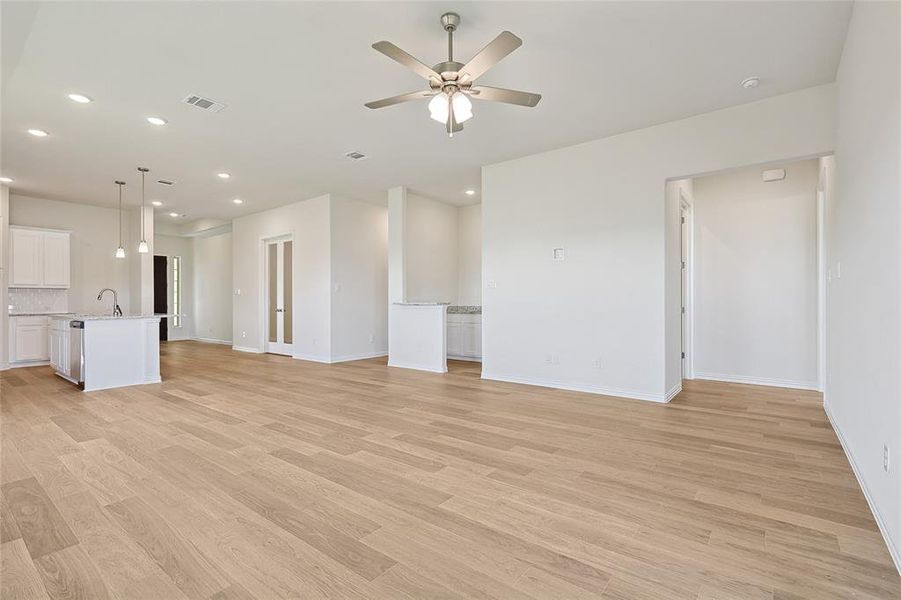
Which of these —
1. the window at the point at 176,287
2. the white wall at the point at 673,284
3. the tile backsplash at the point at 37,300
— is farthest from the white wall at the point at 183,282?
the white wall at the point at 673,284

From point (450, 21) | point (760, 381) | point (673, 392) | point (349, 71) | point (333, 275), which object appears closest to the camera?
point (450, 21)

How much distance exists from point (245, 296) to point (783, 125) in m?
9.08

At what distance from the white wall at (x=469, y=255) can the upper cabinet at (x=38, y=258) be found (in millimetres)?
6980

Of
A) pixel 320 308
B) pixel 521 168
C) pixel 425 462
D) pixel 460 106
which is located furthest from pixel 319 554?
pixel 320 308

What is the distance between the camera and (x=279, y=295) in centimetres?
838

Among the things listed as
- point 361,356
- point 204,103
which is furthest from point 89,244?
point 204,103

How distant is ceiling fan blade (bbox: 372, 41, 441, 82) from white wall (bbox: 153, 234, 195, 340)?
10.8 m

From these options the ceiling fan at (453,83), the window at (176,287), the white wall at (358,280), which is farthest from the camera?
the window at (176,287)

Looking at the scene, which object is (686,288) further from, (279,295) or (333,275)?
(279,295)

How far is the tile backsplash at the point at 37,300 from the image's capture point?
22.9ft

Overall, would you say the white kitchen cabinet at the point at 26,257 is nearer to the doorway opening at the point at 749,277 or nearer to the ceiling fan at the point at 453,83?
the ceiling fan at the point at 453,83

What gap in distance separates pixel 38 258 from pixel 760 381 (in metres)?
10.9

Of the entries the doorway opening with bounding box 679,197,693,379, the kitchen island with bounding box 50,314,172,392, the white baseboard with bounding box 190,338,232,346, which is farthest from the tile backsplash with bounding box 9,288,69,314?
the doorway opening with bounding box 679,197,693,379

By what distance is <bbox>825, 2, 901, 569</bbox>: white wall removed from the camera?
5.98 ft
